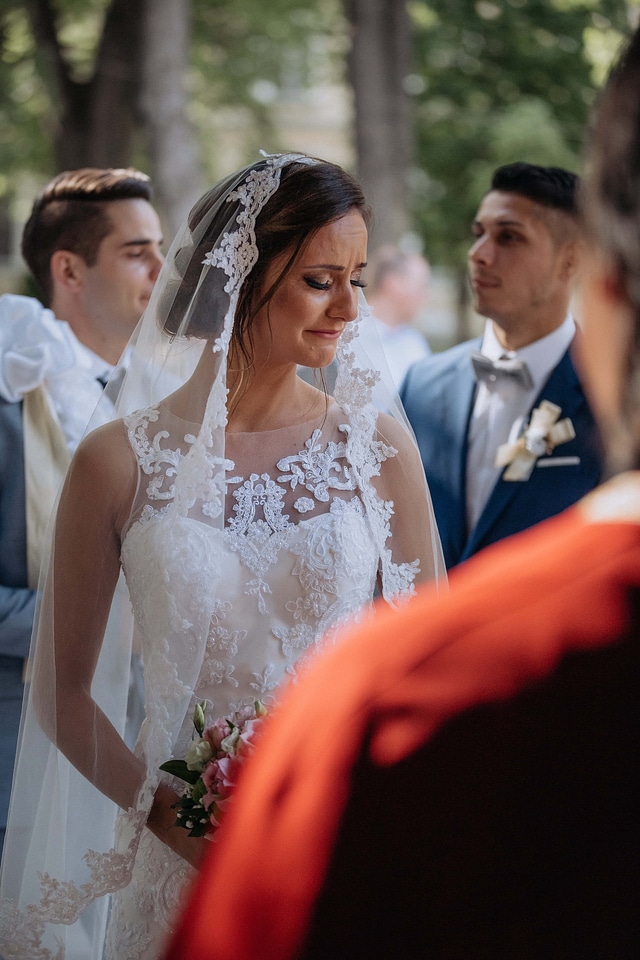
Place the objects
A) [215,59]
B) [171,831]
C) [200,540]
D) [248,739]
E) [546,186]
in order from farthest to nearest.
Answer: [215,59] → [546,186] → [200,540] → [171,831] → [248,739]

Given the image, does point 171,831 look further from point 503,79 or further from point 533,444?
point 503,79

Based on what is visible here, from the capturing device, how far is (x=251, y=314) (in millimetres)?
2508

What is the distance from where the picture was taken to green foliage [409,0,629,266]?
14.8 metres

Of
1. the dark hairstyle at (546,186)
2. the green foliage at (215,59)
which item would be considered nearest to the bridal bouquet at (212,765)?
the dark hairstyle at (546,186)

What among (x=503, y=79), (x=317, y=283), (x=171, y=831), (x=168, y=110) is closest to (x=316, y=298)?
(x=317, y=283)

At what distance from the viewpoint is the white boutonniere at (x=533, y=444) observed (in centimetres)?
355

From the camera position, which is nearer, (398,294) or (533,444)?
(533,444)

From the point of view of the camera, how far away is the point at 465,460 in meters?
3.76

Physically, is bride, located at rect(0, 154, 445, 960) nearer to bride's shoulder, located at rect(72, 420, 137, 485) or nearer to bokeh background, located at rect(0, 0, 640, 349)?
bride's shoulder, located at rect(72, 420, 137, 485)

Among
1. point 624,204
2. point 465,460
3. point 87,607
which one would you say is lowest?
point 465,460

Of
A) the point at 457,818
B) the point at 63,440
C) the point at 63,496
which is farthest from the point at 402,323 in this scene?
the point at 457,818

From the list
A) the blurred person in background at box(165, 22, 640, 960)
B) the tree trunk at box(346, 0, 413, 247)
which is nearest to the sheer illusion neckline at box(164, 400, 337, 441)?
the blurred person in background at box(165, 22, 640, 960)

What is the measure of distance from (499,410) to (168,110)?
7802 millimetres

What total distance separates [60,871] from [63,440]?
4.04 feet
